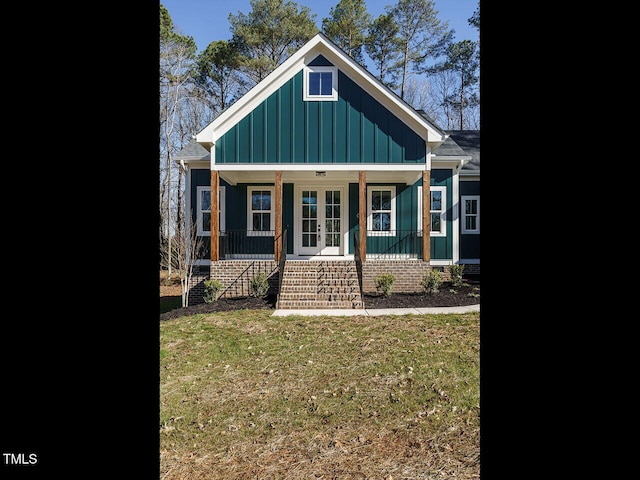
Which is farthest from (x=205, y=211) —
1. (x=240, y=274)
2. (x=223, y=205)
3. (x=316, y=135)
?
(x=316, y=135)

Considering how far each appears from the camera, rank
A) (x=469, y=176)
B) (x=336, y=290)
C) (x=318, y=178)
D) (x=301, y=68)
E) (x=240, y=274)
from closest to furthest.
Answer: (x=336, y=290) → (x=240, y=274) → (x=301, y=68) → (x=318, y=178) → (x=469, y=176)

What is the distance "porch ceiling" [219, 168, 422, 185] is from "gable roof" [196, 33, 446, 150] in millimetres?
1100

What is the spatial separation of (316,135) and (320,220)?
2.81 meters

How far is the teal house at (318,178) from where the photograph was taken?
33.9 ft

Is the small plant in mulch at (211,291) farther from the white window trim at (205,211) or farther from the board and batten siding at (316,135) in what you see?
the board and batten siding at (316,135)

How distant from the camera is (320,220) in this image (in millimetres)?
12445

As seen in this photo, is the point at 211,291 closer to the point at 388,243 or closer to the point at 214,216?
the point at 214,216

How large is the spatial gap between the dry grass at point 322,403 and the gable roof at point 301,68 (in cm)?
583

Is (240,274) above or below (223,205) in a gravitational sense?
below

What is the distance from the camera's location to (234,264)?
1041 centimetres

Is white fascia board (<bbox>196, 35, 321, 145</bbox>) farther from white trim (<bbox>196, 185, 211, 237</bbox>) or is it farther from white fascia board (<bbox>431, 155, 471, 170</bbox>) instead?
white fascia board (<bbox>431, 155, 471, 170</bbox>)
